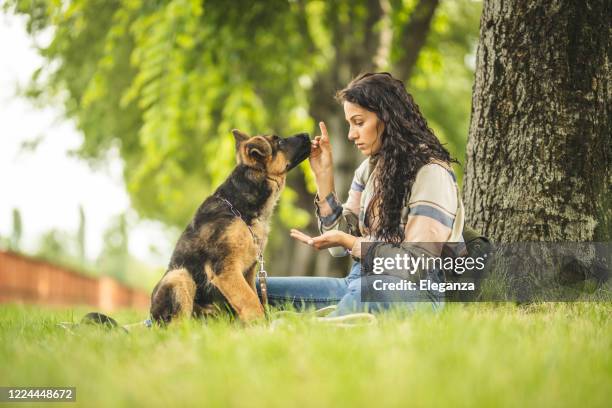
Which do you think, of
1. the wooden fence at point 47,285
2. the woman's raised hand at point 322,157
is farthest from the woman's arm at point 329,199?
the wooden fence at point 47,285

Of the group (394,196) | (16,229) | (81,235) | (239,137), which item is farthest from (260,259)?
(81,235)

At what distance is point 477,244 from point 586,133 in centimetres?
124

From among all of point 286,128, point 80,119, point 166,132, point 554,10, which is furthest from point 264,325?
point 80,119

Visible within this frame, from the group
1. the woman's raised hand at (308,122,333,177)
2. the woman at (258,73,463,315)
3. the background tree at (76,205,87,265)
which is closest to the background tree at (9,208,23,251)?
the background tree at (76,205,87,265)

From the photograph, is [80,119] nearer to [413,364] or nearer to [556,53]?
[556,53]

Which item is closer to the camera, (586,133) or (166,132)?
(586,133)

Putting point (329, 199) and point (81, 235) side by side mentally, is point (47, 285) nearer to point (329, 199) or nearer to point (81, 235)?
point (329, 199)

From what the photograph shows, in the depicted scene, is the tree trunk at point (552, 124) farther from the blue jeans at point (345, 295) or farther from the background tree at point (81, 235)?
the background tree at point (81, 235)

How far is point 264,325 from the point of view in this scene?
153 inches

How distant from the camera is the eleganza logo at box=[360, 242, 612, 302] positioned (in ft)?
13.4

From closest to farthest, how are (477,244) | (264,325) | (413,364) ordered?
(413,364)
(264,325)
(477,244)

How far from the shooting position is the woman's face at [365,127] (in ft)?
14.3

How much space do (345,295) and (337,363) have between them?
61.4 inches

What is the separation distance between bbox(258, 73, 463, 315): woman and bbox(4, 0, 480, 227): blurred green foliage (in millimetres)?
4126
